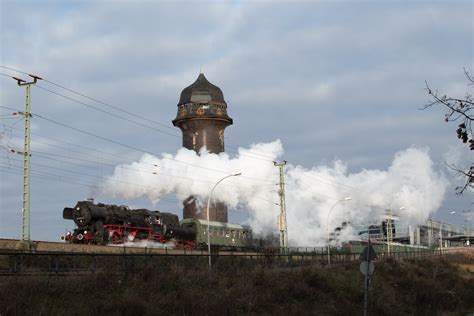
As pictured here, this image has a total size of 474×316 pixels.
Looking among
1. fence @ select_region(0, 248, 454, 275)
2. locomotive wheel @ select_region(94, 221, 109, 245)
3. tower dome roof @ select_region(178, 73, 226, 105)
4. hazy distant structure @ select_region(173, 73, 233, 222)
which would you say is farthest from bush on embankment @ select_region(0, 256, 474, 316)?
tower dome roof @ select_region(178, 73, 226, 105)

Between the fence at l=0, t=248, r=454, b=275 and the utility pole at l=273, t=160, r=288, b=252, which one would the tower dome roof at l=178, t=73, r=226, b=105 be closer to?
the utility pole at l=273, t=160, r=288, b=252

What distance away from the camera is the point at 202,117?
9125 centimetres

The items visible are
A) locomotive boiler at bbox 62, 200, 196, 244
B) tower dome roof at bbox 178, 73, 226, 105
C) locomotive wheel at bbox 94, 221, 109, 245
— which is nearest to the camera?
locomotive wheel at bbox 94, 221, 109, 245

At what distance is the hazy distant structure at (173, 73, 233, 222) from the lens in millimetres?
91000

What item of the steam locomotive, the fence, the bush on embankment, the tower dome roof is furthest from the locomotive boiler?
the tower dome roof

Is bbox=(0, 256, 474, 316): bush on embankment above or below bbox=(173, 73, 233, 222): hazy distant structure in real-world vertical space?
below

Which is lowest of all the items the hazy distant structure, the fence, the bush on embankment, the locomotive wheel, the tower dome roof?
the bush on embankment

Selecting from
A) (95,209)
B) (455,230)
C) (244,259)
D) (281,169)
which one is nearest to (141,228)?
(95,209)

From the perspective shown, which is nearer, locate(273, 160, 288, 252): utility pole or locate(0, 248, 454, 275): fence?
locate(0, 248, 454, 275): fence

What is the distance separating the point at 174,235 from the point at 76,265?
2521 centimetres

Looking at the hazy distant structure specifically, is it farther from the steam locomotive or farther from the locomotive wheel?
the locomotive wheel

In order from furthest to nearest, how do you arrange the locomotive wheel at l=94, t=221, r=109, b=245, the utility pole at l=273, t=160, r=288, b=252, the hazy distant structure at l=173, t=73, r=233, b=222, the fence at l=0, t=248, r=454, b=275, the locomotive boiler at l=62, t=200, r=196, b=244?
1. the hazy distant structure at l=173, t=73, r=233, b=222
2. the utility pole at l=273, t=160, r=288, b=252
3. the locomotive boiler at l=62, t=200, r=196, b=244
4. the locomotive wheel at l=94, t=221, r=109, b=245
5. the fence at l=0, t=248, r=454, b=275

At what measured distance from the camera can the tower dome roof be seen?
9344 cm

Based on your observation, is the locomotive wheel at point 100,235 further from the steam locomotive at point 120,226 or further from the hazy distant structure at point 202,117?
the hazy distant structure at point 202,117
